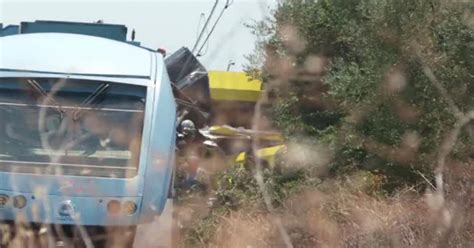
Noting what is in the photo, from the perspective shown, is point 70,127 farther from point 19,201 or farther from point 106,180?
point 19,201

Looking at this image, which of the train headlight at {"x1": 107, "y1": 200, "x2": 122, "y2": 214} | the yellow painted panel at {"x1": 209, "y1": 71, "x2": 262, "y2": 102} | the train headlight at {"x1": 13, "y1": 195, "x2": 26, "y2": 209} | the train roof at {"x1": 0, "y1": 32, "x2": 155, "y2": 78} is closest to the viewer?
the train headlight at {"x1": 13, "y1": 195, "x2": 26, "y2": 209}

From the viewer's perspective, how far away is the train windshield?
8086mm

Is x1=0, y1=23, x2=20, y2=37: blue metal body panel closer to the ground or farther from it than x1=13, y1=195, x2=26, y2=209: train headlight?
farther from it

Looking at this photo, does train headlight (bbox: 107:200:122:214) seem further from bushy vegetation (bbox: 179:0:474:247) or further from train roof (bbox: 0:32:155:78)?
train roof (bbox: 0:32:155:78)

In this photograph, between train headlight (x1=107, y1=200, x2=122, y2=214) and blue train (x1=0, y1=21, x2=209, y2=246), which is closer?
blue train (x1=0, y1=21, x2=209, y2=246)

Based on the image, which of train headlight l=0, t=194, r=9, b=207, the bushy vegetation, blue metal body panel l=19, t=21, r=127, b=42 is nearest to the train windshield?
train headlight l=0, t=194, r=9, b=207

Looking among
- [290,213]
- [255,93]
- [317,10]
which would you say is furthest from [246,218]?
[255,93]

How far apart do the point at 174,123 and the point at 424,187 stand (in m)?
2.59

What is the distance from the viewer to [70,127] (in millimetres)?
8203

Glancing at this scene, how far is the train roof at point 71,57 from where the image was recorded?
27.8ft

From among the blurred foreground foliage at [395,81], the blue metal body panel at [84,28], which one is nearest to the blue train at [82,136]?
the blurred foreground foliage at [395,81]

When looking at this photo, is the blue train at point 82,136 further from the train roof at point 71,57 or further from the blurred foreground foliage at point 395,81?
the blurred foreground foliage at point 395,81

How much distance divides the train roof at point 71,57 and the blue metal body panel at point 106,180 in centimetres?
1

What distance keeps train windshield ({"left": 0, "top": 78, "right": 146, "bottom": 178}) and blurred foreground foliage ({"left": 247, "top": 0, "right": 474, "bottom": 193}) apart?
56.8 inches
